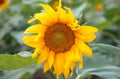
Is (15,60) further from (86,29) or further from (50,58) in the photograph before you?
(86,29)

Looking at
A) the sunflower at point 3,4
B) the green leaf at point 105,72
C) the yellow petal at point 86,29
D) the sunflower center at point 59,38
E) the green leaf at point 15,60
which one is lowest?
the green leaf at point 15,60

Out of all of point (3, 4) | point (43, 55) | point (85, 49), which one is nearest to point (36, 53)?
point (43, 55)

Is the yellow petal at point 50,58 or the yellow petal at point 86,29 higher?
the yellow petal at point 86,29

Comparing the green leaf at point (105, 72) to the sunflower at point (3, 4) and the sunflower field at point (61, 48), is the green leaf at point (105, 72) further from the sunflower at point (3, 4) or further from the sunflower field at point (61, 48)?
the sunflower at point (3, 4)

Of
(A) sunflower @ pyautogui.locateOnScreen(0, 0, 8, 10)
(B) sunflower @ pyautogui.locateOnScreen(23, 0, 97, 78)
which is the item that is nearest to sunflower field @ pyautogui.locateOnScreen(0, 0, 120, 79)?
(B) sunflower @ pyautogui.locateOnScreen(23, 0, 97, 78)

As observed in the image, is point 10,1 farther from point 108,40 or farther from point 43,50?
point 43,50

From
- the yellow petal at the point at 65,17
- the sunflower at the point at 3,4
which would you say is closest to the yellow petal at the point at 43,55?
the yellow petal at the point at 65,17

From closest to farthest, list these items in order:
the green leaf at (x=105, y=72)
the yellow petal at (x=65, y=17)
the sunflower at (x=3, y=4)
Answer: the yellow petal at (x=65, y=17) → the green leaf at (x=105, y=72) → the sunflower at (x=3, y=4)
